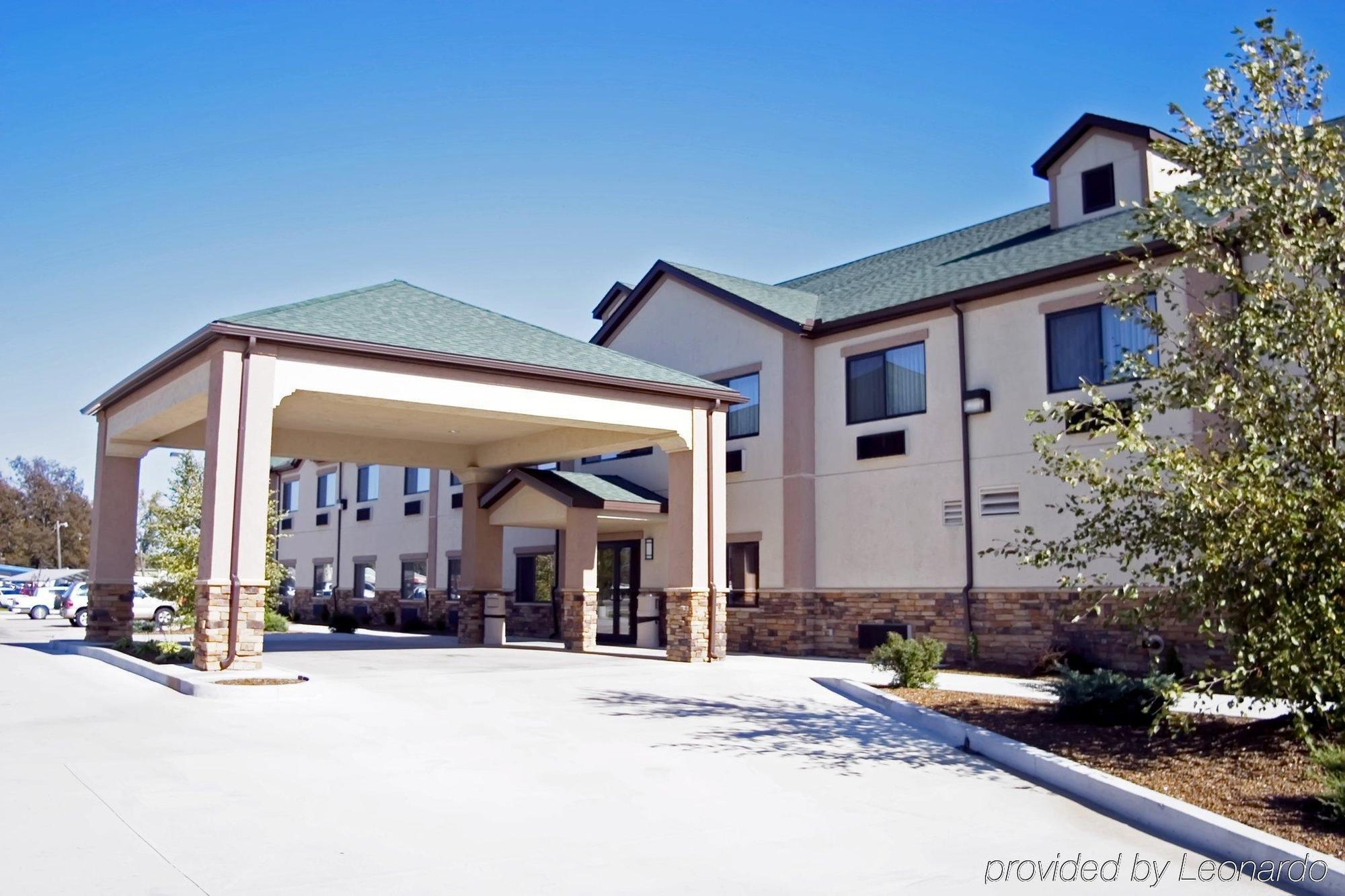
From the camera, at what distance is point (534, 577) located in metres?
28.4

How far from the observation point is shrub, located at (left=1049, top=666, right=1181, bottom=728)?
11016 mm

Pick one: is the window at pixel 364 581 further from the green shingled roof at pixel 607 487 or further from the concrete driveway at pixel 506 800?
the concrete driveway at pixel 506 800

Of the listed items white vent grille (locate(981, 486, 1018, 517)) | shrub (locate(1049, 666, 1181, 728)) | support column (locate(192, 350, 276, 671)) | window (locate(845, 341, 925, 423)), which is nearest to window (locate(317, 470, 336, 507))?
window (locate(845, 341, 925, 423))

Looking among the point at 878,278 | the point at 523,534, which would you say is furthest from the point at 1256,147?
the point at 523,534

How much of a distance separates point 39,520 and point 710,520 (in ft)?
287

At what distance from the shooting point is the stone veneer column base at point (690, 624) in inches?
729

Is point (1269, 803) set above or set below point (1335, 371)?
below

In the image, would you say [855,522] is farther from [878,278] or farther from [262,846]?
[262,846]

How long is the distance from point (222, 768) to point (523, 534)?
19.6 m

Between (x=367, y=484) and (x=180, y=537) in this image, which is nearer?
(x=180, y=537)

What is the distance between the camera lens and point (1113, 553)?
16.5 m

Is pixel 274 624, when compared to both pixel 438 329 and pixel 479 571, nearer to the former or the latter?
pixel 479 571

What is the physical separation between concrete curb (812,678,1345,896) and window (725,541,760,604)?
10419 mm

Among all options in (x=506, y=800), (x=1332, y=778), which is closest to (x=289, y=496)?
(x=506, y=800)
